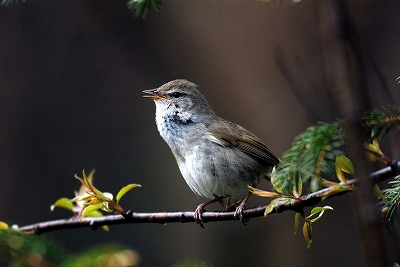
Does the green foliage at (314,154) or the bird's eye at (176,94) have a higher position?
the bird's eye at (176,94)

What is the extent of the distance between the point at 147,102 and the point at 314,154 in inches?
275

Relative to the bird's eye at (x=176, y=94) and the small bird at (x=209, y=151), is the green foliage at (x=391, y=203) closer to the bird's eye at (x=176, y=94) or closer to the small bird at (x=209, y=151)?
the small bird at (x=209, y=151)

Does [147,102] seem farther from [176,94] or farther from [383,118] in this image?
[383,118]

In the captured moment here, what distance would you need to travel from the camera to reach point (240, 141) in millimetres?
4055

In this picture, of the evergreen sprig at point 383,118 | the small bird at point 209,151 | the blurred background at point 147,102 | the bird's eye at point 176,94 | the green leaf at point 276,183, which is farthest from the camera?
the blurred background at point 147,102

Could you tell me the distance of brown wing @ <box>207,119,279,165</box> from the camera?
3914mm

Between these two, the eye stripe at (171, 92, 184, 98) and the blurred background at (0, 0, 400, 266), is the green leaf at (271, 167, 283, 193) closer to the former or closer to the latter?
the eye stripe at (171, 92, 184, 98)

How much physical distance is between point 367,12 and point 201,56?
2756 millimetres

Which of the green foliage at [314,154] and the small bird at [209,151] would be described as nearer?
the green foliage at [314,154]

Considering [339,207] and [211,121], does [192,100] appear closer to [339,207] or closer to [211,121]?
[211,121]

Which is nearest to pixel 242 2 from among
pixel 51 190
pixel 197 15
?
pixel 197 15

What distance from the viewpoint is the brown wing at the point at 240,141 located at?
391cm

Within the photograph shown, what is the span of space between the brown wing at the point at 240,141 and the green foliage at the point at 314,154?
2.21 m

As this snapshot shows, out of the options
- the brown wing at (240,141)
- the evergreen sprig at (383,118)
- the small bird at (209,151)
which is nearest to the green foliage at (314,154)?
the evergreen sprig at (383,118)
